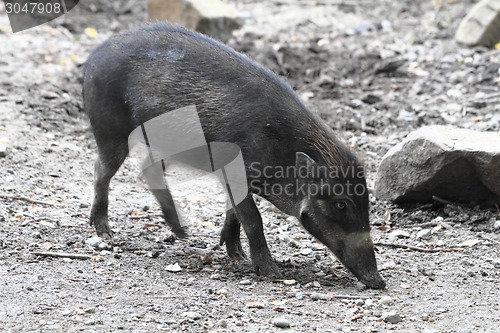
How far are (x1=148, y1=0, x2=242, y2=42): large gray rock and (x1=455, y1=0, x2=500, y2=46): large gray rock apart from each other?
3307mm

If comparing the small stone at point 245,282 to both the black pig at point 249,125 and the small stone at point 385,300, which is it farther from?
the small stone at point 385,300

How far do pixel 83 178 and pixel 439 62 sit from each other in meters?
5.43

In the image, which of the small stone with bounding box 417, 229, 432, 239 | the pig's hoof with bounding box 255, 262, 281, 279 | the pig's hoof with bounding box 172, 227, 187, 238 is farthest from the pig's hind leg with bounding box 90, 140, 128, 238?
the small stone with bounding box 417, 229, 432, 239

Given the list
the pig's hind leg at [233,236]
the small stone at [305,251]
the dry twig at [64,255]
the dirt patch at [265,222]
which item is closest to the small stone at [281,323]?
the dirt patch at [265,222]

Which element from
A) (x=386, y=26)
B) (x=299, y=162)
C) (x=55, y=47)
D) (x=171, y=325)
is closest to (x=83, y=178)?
(x=299, y=162)

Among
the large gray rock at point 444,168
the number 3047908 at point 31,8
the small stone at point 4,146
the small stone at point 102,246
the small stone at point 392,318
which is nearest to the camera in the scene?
the small stone at point 392,318

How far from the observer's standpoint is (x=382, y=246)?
266 inches

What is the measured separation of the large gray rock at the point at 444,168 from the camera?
689 centimetres

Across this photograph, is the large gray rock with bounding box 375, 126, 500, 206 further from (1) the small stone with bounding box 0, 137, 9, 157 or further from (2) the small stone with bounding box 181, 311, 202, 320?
(1) the small stone with bounding box 0, 137, 9, 157

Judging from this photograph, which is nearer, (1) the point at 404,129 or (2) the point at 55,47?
(1) the point at 404,129

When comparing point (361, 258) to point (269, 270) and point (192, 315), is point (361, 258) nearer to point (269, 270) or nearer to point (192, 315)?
point (269, 270)

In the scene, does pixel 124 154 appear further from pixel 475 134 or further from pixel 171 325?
pixel 475 134

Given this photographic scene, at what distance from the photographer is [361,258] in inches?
234

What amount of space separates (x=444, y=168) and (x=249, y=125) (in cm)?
187
